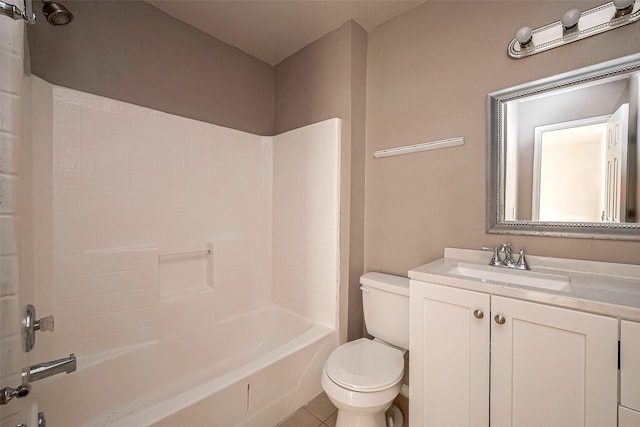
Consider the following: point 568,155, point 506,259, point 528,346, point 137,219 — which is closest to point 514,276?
point 506,259

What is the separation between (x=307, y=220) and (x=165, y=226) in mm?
951

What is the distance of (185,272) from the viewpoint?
6.05 ft

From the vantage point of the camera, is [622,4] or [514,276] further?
[514,276]

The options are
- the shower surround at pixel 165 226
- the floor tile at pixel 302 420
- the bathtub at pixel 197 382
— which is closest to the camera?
the bathtub at pixel 197 382

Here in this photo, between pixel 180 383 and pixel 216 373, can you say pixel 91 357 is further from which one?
pixel 216 373

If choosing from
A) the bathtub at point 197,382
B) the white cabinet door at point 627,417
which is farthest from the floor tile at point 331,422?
the white cabinet door at point 627,417

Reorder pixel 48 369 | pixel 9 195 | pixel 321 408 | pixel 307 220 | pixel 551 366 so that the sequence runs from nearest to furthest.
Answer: pixel 9 195
pixel 48 369
pixel 551 366
pixel 321 408
pixel 307 220

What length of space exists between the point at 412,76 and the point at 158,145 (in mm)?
1679

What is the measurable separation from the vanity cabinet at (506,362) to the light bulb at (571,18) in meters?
1.19

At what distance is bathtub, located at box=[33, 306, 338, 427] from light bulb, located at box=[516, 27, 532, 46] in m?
1.90

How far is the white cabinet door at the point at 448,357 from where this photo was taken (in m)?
1.04

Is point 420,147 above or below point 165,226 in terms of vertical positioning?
above

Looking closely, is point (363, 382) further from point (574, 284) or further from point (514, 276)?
point (574, 284)

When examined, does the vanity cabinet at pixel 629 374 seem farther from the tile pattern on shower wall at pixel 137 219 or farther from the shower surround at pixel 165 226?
the tile pattern on shower wall at pixel 137 219
